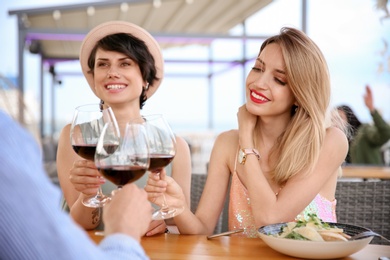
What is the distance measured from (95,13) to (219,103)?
21.0ft

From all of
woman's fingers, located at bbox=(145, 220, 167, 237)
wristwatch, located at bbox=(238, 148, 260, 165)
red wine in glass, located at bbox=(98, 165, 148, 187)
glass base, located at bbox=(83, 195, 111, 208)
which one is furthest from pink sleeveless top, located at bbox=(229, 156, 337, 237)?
red wine in glass, located at bbox=(98, 165, 148, 187)

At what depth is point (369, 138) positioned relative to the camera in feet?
16.8

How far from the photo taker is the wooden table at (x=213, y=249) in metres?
1.43

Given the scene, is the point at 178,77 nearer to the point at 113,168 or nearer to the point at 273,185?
the point at 273,185

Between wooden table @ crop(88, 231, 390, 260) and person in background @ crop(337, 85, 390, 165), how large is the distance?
344cm

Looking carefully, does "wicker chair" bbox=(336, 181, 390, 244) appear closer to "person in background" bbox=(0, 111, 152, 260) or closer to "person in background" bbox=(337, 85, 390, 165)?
"person in background" bbox=(0, 111, 152, 260)

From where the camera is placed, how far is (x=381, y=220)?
8.43 feet

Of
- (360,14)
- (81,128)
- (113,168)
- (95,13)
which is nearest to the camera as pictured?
(113,168)

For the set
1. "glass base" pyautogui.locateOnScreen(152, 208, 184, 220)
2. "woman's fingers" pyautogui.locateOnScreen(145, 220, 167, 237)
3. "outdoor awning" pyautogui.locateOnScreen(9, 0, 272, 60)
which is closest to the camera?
"glass base" pyautogui.locateOnScreen(152, 208, 184, 220)

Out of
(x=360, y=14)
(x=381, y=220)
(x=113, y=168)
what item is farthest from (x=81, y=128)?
(x=360, y=14)

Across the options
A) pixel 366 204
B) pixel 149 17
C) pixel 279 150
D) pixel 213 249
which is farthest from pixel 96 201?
pixel 149 17

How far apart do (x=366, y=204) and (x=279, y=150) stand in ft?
2.16

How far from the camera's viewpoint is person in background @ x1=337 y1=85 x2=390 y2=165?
4.93m

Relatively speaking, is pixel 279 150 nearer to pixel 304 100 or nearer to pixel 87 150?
pixel 304 100
